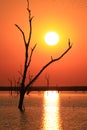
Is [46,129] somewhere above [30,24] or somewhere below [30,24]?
below

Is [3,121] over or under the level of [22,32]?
under

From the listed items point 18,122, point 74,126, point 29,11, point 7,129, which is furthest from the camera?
point 29,11

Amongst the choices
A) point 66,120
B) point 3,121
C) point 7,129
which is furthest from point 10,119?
point 7,129

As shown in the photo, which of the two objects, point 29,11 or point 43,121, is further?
point 29,11


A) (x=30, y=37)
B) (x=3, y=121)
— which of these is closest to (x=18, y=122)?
(x=3, y=121)

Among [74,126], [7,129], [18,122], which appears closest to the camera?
[7,129]

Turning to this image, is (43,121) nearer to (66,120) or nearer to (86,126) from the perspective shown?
(66,120)

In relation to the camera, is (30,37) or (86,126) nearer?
(86,126)

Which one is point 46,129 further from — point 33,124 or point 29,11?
point 29,11

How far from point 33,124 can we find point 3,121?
3381mm

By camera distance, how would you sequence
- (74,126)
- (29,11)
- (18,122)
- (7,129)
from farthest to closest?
(29,11) < (18,122) < (74,126) < (7,129)

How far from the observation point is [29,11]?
47.6 m

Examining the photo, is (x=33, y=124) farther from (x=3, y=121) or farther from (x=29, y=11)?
(x=29, y=11)

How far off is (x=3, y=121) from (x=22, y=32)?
33.1 feet
